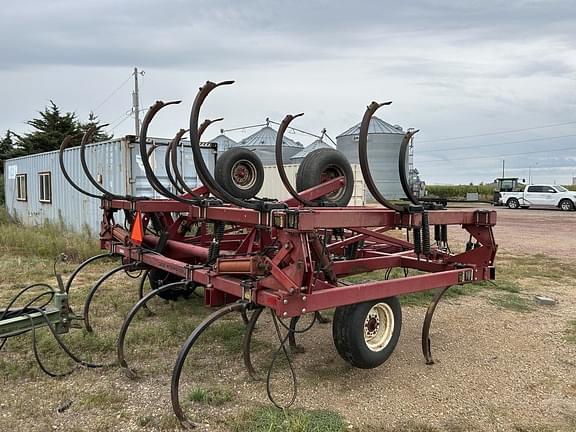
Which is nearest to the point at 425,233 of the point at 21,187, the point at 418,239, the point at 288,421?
the point at 418,239

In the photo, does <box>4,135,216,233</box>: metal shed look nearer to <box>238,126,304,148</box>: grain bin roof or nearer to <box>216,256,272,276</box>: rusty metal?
<box>216,256,272,276</box>: rusty metal

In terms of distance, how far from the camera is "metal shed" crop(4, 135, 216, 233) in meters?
10.2

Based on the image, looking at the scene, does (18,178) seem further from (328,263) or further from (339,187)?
(328,263)

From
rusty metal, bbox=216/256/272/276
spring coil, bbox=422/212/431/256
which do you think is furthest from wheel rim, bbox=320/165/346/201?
rusty metal, bbox=216/256/272/276

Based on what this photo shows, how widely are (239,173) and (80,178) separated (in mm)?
7636

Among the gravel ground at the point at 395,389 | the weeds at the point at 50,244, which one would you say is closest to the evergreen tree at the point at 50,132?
the weeds at the point at 50,244

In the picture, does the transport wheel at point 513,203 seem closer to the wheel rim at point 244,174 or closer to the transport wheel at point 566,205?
the transport wheel at point 566,205

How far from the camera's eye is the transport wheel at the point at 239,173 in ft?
17.1

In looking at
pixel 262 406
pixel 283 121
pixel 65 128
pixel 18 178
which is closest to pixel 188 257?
pixel 283 121

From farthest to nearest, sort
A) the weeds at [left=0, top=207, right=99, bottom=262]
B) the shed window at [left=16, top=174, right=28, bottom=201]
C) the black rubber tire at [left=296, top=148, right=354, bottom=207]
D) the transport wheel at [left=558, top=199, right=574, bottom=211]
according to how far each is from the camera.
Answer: the transport wheel at [left=558, top=199, right=574, bottom=211], the shed window at [left=16, top=174, right=28, bottom=201], the weeds at [left=0, top=207, right=99, bottom=262], the black rubber tire at [left=296, top=148, right=354, bottom=207]

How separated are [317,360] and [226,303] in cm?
96

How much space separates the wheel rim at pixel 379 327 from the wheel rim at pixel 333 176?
151 cm

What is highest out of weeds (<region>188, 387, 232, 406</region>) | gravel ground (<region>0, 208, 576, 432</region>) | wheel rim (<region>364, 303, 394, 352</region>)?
wheel rim (<region>364, 303, 394, 352</region>)

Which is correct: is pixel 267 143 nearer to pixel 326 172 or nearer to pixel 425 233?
pixel 326 172
